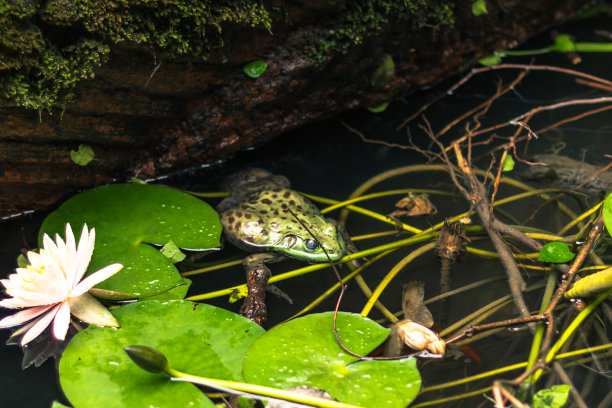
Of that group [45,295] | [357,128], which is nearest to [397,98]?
[357,128]

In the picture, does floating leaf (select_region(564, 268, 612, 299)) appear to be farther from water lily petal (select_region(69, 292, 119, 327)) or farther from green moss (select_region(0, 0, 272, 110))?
green moss (select_region(0, 0, 272, 110))

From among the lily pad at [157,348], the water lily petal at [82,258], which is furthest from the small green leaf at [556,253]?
the water lily petal at [82,258]

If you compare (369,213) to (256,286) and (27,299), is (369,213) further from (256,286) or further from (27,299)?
(27,299)

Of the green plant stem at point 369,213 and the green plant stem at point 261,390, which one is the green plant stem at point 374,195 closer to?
the green plant stem at point 369,213

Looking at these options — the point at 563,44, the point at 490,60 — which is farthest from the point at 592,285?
the point at 563,44

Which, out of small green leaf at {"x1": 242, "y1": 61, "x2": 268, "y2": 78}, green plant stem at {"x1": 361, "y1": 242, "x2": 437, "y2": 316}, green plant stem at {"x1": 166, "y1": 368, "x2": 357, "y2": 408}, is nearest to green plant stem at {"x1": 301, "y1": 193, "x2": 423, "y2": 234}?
green plant stem at {"x1": 361, "y1": 242, "x2": 437, "y2": 316}
